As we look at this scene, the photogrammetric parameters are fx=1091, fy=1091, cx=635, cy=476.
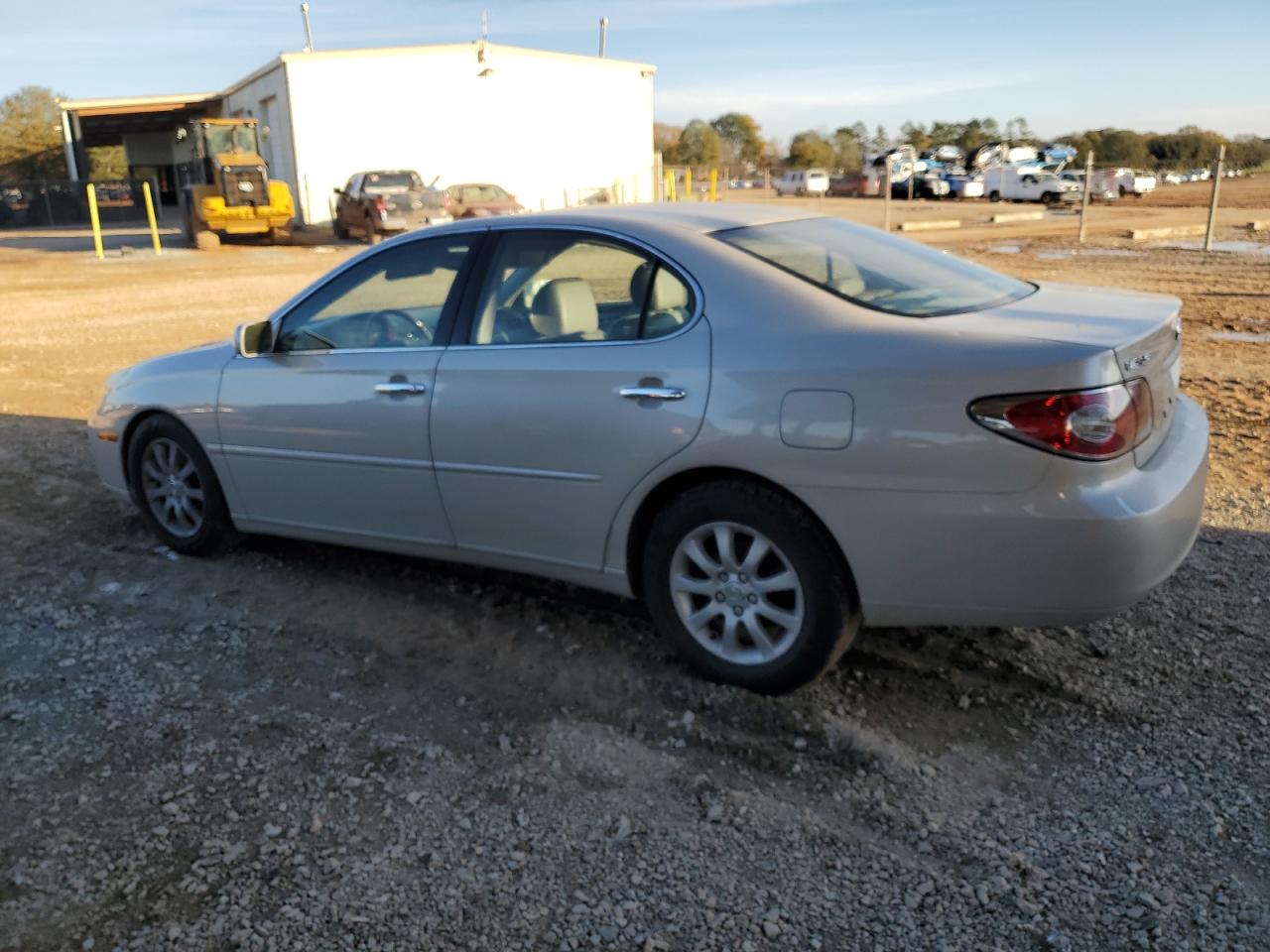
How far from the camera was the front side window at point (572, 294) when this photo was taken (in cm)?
382

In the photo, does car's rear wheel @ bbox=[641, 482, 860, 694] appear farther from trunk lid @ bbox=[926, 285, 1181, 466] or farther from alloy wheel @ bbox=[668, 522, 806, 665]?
trunk lid @ bbox=[926, 285, 1181, 466]

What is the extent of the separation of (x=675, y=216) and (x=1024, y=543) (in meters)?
1.83

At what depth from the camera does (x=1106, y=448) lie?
3094 millimetres

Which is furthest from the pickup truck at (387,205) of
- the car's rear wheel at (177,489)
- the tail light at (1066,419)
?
the tail light at (1066,419)

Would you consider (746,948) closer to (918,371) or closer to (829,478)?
(829,478)

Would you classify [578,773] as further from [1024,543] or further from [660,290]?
[660,290]

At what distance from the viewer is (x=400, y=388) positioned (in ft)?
14.0

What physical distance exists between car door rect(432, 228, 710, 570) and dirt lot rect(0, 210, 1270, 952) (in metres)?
0.60

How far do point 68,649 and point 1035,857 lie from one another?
3.58 metres

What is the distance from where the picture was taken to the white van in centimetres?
6272

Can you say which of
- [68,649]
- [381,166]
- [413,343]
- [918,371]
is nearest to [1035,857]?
[918,371]

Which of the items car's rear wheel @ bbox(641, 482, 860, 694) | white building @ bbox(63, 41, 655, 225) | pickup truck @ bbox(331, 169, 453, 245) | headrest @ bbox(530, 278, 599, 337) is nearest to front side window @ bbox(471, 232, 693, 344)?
headrest @ bbox(530, 278, 599, 337)

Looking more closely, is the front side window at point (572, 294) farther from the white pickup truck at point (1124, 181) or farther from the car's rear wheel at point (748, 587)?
the white pickup truck at point (1124, 181)

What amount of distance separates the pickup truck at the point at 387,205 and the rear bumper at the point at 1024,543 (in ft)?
81.3
